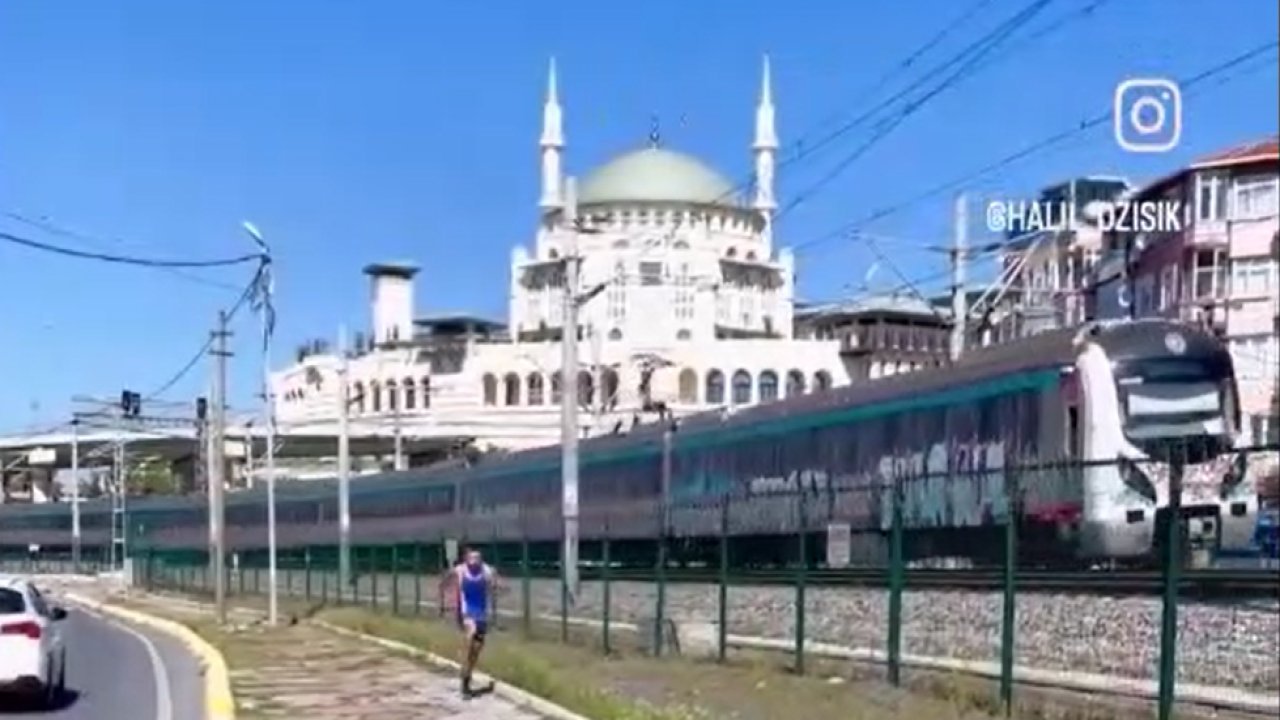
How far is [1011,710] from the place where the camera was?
15.2 metres

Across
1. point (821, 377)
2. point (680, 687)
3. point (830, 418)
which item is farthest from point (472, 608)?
point (821, 377)

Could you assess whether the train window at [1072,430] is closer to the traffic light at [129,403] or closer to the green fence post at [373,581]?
the green fence post at [373,581]

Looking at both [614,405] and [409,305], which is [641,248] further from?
[409,305]

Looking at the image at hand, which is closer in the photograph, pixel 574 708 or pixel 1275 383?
pixel 574 708

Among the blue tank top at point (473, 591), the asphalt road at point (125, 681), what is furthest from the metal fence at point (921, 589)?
the asphalt road at point (125, 681)

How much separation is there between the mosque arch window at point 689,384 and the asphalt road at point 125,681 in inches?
3064

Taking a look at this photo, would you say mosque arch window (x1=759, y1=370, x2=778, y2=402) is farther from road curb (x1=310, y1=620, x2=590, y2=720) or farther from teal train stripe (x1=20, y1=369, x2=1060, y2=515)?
road curb (x1=310, y1=620, x2=590, y2=720)

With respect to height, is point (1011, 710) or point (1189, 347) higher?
point (1189, 347)

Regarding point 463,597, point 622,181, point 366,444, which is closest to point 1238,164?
point 463,597

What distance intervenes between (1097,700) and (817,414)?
2030cm

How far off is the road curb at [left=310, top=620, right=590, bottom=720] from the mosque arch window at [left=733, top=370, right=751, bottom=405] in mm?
81447

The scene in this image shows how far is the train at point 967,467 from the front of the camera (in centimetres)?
2342

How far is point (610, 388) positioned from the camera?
359 ft

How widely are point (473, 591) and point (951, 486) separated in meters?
9.52
